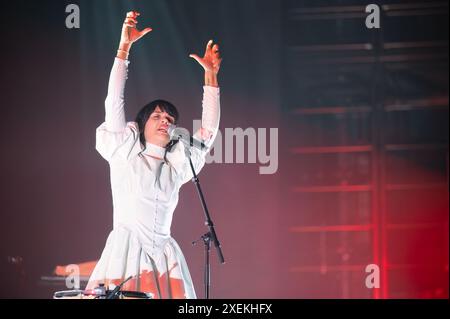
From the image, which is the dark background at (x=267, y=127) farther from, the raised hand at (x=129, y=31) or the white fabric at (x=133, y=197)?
the white fabric at (x=133, y=197)

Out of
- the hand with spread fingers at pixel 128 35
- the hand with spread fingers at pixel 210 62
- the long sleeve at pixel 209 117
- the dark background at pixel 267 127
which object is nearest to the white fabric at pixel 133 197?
the hand with spread fingers at pixel 128 35

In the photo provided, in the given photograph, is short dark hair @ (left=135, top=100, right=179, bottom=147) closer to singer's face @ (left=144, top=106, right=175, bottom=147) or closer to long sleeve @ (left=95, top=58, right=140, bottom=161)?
singer's face @ (left=144, top=106, right=175, bottom=147)

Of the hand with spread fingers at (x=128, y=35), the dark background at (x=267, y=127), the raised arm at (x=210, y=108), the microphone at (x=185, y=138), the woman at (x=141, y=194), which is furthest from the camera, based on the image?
the dark background at (x=267, y=127)

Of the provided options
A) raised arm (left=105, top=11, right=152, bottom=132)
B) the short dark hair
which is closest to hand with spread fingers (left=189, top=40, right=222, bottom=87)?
the short dark hair

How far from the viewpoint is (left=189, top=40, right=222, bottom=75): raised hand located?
15.4ft

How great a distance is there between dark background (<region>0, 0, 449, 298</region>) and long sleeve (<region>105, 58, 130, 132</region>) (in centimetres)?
77

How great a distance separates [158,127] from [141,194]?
43cm

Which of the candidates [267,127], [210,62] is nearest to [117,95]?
[210,62]

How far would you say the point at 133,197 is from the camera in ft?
14.0

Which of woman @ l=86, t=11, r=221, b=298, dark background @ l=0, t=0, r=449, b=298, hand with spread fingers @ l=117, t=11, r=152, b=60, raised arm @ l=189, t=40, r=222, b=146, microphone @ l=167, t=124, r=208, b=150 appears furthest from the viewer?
dark background @ l=0, t=0, r=449, b=298

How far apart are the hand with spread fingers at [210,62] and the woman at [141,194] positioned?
12.5 inches

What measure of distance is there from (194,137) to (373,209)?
1592mm

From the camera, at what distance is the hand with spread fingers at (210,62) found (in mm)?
4660
